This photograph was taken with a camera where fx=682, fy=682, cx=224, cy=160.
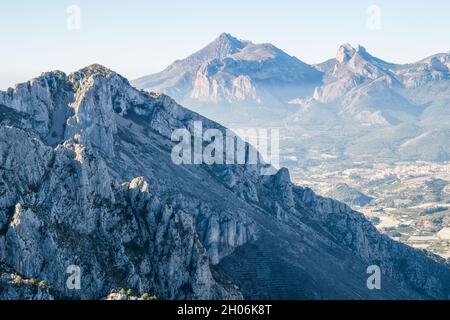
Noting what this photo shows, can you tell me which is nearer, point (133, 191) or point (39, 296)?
point (39, 296)

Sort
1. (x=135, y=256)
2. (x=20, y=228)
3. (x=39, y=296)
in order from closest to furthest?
(x=39, y=296)
(x=20, y=228)
(x=135, y=256)

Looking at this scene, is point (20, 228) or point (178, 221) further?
point (178, 221)
